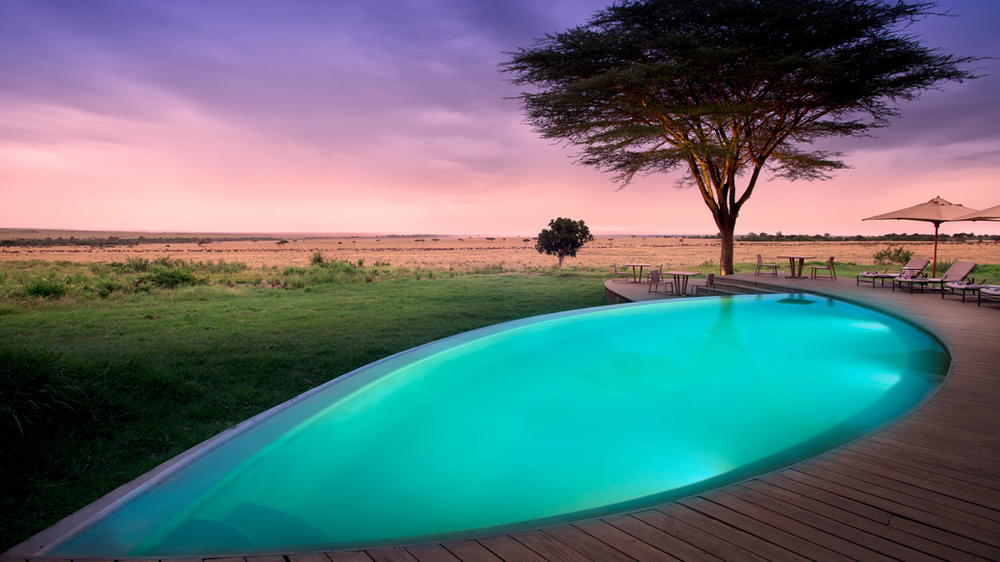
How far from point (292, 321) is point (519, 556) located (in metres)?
8.51

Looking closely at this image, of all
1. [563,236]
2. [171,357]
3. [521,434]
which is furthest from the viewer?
[563,236]

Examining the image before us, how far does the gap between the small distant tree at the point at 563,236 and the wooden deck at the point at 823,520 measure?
86.0 ft

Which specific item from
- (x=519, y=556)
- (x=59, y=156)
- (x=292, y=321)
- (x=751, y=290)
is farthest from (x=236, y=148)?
(x=519, y=556)

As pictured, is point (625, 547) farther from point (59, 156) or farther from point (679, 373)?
point (59, 156)

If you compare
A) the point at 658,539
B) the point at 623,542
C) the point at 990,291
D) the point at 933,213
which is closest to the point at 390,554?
the point at 623,542

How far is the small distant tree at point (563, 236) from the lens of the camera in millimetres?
28703

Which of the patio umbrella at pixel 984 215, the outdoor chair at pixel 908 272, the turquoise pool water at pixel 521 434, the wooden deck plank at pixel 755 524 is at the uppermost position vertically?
the patio umbrella at pixel 984 215

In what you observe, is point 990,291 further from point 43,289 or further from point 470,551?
point 43,289

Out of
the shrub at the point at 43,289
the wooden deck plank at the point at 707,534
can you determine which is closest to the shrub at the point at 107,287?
the shrub at the point at 43,289

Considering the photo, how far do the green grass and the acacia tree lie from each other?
6444mm

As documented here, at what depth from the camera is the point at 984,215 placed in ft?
34.6

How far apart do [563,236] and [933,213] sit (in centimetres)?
1837

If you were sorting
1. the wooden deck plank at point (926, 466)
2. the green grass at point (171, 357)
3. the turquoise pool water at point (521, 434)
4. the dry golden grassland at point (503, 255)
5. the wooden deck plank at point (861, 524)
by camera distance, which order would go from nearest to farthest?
the wooden deck plank at point (861, 524) < the wooden deck plank at point (926, 466) < the turquoise pool water at point (521, 434) < the green grass at point (171, 357) < the dry golden grassland at point (503, 255)

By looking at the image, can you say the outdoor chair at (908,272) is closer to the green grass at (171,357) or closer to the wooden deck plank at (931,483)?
the green grass at (171,357)
